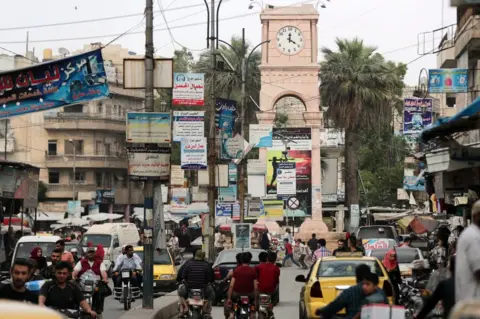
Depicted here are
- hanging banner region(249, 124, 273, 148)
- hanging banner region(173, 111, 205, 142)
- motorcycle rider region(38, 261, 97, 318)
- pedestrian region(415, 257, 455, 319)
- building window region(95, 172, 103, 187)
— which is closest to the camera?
pedestrian region(415, 257, 455, 319)

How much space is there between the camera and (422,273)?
2014 centimetres

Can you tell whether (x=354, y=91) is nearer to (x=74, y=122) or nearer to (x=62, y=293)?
(x=74, y=122)

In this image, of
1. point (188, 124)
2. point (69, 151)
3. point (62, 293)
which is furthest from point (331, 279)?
point (69, 151)

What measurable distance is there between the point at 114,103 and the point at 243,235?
151 feet

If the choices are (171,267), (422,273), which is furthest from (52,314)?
(171,267)

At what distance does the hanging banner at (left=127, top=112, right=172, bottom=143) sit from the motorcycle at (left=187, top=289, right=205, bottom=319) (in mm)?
4994

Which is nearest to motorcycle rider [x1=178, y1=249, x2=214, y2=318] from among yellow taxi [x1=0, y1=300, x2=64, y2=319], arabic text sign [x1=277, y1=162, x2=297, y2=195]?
yellow taxi [x1=0, y1=300, x2=64, y2=319]

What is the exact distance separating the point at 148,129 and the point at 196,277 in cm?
508

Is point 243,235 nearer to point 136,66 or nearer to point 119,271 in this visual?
point 119,271

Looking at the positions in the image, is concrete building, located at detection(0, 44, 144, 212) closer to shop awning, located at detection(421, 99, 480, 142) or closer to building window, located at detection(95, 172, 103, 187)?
building window, located at detection(95, 172, 103, 187)

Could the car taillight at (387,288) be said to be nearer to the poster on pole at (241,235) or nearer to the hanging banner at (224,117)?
the hanging banner at (224,117)

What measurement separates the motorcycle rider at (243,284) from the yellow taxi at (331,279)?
0.99 metres

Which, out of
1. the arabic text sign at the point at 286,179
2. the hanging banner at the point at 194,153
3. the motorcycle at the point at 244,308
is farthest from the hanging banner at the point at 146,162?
the arabic text sign at the point at 286,179

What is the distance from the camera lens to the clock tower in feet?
217
